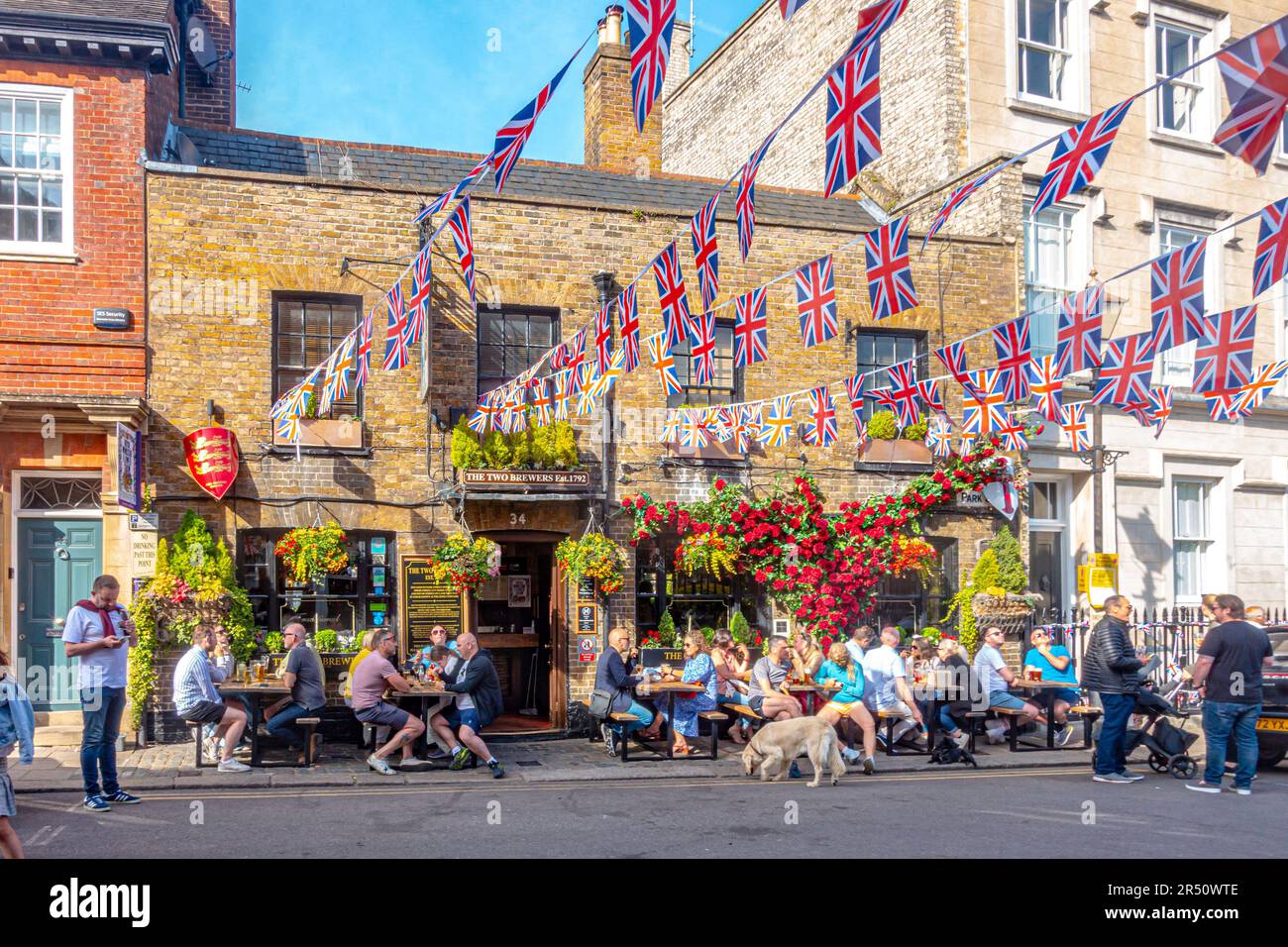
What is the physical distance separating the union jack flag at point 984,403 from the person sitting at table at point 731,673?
167 inches

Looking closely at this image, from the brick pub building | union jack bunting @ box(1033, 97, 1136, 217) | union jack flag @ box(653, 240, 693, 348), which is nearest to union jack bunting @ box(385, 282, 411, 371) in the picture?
the brick pub building

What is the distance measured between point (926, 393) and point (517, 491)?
5624 millimetres

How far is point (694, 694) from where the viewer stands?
13.5m

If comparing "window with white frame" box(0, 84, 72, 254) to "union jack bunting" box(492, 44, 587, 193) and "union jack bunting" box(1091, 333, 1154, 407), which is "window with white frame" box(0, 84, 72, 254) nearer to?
"union jack bunting" box(492, 44, 587, 193)

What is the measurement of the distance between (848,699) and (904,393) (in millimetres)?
4041

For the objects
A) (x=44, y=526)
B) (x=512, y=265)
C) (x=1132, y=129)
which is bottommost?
(x=44, y=526)

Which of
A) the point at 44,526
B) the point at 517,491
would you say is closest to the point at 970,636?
the point at 517,491

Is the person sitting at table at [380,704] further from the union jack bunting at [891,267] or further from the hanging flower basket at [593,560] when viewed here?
the union jack bunting at [891,267]

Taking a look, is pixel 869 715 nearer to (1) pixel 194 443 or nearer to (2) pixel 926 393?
(2) pixel 926 393

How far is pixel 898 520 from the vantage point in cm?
1661

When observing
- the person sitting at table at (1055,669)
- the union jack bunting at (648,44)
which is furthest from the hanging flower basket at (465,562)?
the union jack bunting at (648,44)

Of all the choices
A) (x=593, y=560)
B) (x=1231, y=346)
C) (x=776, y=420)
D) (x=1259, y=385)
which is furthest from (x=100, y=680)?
(x=1259, y=385)

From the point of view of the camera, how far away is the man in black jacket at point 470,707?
12.2 m

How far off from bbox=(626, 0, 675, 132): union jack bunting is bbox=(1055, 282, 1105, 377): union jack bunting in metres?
6.64
